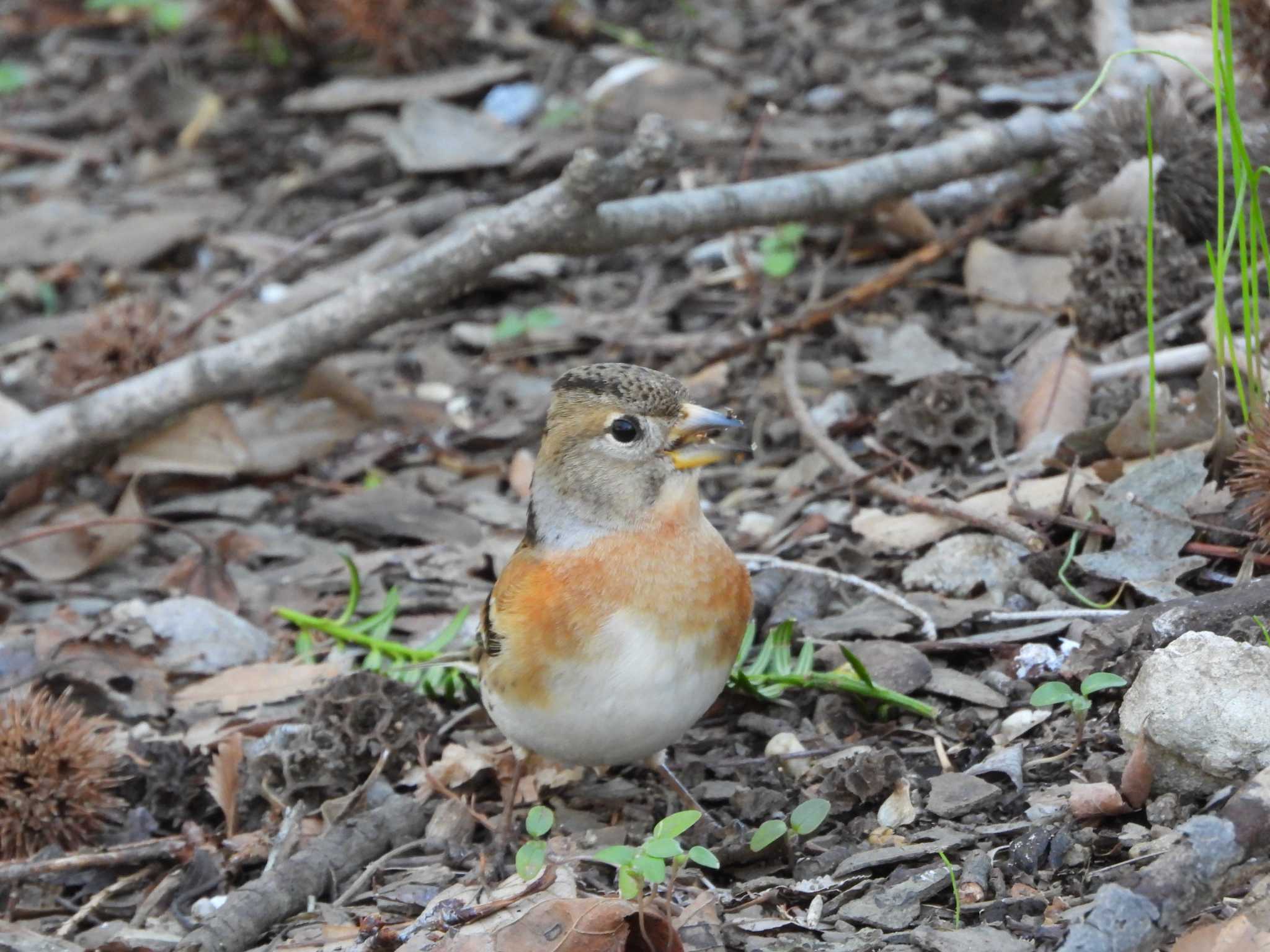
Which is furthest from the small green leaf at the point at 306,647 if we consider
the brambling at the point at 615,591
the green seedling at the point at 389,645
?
the brambling at the point at 615,591

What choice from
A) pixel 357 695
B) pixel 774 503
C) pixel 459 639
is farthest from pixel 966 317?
pixel 357 695

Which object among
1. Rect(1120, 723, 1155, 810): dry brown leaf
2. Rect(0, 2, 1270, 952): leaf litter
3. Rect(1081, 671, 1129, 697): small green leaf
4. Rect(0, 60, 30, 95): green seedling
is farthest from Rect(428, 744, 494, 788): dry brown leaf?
Rect(0, 60, 30, 95): green seedling

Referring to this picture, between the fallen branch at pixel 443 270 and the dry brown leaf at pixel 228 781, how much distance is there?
6.14 ft

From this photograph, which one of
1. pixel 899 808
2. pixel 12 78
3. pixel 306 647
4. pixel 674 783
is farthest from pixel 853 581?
pixel 12 78

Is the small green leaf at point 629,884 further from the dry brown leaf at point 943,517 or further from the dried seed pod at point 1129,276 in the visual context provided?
the dried seed pod at point 1129,276

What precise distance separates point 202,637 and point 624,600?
208 centimetres

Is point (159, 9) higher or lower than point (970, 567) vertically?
higher

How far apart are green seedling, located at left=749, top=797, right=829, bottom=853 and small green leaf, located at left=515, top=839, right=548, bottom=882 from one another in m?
0.49

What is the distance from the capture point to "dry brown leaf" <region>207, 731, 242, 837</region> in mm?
4227

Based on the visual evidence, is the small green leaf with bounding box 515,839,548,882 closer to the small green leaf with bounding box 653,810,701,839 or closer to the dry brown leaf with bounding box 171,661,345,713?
the small green leaf with bounding box 653,810,701,839

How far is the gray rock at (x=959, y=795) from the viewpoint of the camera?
3.49 meters

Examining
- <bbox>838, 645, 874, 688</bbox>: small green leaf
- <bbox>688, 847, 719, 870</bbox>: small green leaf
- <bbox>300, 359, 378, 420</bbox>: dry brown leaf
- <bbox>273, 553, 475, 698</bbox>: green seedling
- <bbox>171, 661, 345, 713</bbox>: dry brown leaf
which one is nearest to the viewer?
<bbox>688, 847, 719, 870</bbox>: small green leaf

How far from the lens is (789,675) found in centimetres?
407

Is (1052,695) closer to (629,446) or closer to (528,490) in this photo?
(629,446)
